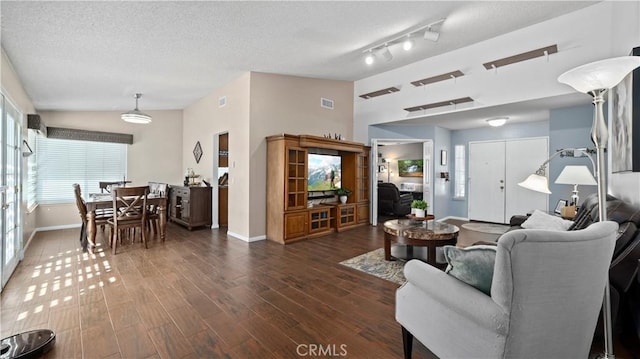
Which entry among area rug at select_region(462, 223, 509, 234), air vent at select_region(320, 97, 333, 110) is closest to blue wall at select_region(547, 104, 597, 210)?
area rug at select_region(462, 223, 509, 234)

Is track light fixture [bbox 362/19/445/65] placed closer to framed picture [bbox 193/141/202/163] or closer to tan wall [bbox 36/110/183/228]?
framed picture [bbox 193/141/202/163]

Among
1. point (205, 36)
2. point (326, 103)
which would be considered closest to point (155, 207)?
point (205, 36)

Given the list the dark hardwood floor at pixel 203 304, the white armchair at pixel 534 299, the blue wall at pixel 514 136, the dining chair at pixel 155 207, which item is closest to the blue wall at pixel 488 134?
the blue wall at pixel 514 136

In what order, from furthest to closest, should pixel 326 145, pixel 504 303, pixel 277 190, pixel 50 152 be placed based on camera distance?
pixel 50 152 → pixel 326 145 → pixel 277 190 → pixel 504 303

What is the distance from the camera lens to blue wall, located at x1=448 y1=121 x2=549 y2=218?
585 cm

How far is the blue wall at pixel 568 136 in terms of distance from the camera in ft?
14.1

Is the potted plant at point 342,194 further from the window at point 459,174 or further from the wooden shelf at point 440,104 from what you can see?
the window at point 459,174

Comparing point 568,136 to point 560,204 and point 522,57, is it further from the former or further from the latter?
point 522,57

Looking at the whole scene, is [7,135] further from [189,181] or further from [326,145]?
[326,145]

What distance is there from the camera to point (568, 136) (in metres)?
4.49

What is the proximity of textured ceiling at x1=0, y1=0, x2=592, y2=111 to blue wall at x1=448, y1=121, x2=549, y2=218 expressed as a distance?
290 cm

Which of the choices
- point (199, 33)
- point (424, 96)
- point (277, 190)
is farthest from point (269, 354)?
point (424, 96)

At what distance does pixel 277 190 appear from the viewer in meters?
4.69

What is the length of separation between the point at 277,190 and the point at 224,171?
8.23ft
